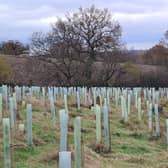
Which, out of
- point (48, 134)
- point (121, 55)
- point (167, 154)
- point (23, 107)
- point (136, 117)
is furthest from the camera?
point (121, 55)

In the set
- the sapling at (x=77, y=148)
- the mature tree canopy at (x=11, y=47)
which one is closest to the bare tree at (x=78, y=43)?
the mature tree canopy at (x=11, y=47)

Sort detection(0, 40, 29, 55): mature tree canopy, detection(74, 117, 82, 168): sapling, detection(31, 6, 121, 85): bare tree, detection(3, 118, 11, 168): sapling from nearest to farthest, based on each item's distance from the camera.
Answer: detection(3, 118, 11, 168): sapling
detection(74, 117, 82, 168): sapling
detection(31, 6, 121, 85): bare tree
detection(0, 40, 29, 55): mature tree canopy

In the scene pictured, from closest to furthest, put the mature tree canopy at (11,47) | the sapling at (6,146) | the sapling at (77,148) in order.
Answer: the sapling at (6,146) < the sapling at (77,148) < the mature tree canopy at (11,47)

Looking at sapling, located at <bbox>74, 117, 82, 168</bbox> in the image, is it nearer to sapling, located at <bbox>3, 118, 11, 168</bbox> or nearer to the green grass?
the green grass

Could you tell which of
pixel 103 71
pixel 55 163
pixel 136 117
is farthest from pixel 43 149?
pixel 103 71

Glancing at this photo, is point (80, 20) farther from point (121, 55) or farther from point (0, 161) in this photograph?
point (0, 161)

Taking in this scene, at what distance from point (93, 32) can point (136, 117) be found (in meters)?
37.7

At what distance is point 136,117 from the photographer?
70.4 feet

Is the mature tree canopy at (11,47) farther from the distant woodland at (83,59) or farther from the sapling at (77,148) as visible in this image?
the sapling at (77,148)

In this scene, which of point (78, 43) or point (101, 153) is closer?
point (101, 153)

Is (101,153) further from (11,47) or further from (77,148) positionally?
(11,47)

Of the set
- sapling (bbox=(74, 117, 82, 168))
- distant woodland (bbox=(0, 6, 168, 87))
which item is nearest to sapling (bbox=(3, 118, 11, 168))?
sapling (bbox=(74, 117, 82, 168))

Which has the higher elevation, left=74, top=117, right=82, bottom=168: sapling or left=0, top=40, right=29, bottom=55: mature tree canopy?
left=0, top=40, right=29, bottom=55: mature tree canopy

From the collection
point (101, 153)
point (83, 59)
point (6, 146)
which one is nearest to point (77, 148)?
point (6, 146)
